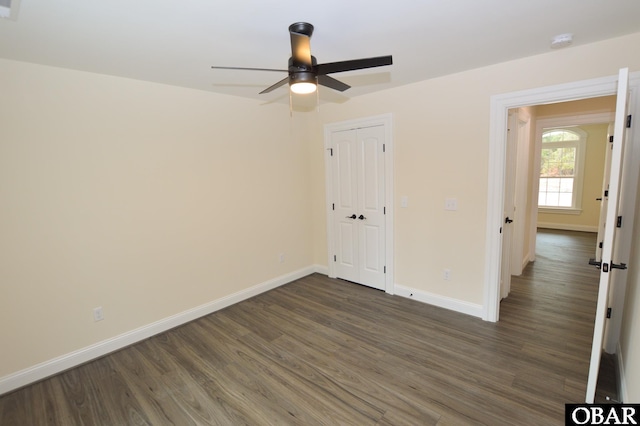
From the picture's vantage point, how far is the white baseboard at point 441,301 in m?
3.18

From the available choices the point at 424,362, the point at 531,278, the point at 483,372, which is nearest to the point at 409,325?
the point at 424,362

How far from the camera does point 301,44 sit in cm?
168

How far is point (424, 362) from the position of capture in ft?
8.10

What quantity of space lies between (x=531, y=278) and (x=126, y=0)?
5303 mm

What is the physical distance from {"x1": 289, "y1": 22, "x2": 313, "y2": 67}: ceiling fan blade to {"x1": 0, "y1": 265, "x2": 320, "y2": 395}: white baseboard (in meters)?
2.85

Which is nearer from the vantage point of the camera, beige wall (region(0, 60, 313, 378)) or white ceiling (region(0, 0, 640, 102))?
white ceiling (region(0, 0, 640, 102))

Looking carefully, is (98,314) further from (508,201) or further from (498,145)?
(508,201)

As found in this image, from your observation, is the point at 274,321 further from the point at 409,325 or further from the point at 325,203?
the point at 325,203

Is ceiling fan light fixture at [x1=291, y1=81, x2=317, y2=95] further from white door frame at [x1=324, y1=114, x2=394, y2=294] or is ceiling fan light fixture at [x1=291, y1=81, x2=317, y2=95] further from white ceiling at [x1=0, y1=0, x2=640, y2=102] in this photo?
white door frame at [x1=324, y1=114, x2=394, y2=294]

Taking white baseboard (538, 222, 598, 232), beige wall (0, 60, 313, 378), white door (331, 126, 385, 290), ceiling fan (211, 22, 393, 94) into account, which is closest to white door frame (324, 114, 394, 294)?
white door (331, 126, 385, 290)

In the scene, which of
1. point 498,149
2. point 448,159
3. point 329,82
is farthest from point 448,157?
point 329,82

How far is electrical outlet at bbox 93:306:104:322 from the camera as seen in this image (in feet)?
8.83

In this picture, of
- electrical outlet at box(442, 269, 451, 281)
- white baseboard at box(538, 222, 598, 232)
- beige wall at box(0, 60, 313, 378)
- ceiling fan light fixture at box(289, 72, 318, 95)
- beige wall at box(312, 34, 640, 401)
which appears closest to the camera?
ceiling fan light fixture at box(289, 72, 318, 95)

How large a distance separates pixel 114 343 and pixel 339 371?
2127mm
